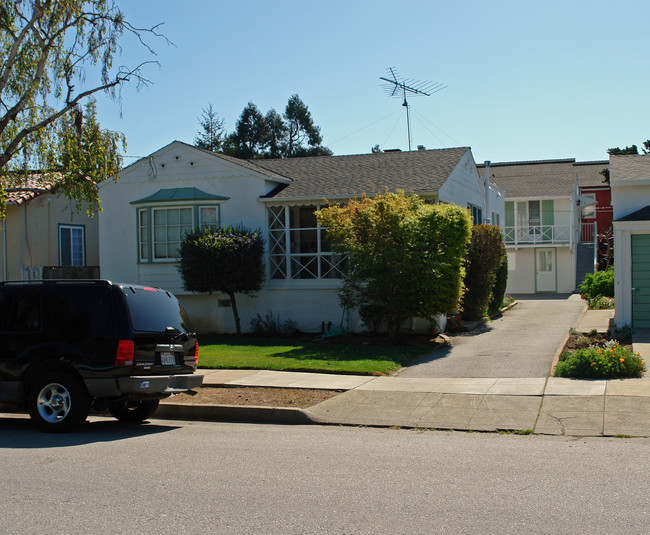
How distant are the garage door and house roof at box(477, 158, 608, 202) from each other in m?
16.5

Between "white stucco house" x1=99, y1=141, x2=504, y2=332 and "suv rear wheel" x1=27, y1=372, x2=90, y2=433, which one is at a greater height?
Answer: "white stucco house" x1=99, y1=141, x2=504, y2=332

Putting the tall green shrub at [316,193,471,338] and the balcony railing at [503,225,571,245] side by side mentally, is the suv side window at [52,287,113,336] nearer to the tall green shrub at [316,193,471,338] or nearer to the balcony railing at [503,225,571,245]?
the tall green shrub at [316,193,471,338]

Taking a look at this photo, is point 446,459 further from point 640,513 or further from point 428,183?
point 428,183

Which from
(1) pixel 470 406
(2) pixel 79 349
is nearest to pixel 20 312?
(2) pixel 79 349

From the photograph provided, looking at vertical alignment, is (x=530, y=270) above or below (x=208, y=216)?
below

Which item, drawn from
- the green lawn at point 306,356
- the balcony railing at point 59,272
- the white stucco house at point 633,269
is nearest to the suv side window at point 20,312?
the green lawn at point 306,356

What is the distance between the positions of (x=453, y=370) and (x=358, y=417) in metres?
3.75

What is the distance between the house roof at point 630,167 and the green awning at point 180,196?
10.1 m

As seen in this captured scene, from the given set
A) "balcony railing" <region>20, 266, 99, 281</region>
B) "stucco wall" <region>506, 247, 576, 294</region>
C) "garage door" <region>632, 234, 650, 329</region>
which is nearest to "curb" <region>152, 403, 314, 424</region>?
"garage door" <region>632, 234, 650, 329</region>

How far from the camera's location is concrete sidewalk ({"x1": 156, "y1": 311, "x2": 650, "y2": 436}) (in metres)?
8.93

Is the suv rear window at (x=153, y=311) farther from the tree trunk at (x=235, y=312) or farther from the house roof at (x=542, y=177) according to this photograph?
the house roof at (x=542, y=177)

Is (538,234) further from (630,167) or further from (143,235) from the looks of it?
(143,235)

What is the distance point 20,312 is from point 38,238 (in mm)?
14901

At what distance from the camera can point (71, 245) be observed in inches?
951
